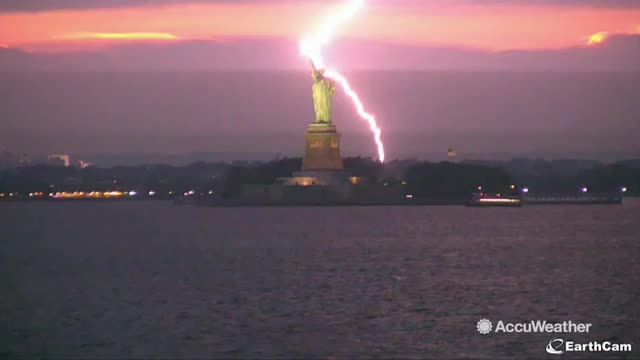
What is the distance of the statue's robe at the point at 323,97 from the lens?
12162 centimetres

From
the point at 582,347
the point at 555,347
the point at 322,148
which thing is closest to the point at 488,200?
the point at 322,148

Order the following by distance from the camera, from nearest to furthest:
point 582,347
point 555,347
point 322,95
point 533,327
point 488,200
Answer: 1. point 555,347
2. point 582,347
3. point 533,327
4. point 322,95
5. point 488,200

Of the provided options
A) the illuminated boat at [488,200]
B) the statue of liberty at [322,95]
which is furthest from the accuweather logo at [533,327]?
the illuminated boat at [488,200]

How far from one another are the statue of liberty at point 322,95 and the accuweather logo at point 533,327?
266ft

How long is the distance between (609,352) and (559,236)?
174ft

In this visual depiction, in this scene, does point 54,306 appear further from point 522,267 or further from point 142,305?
point 522,267

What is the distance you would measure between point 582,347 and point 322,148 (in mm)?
87834

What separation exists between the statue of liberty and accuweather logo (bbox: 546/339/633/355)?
84994 mm

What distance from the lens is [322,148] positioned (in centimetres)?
12325

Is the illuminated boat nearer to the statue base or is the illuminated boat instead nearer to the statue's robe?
the statue base

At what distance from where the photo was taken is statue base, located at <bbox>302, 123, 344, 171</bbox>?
401ft

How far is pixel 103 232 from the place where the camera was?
9981 cm

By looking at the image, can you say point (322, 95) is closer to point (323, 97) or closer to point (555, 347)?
point (323, 97)

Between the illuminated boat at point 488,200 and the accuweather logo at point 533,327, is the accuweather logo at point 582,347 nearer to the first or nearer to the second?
the accuweather logo at point 533,327
